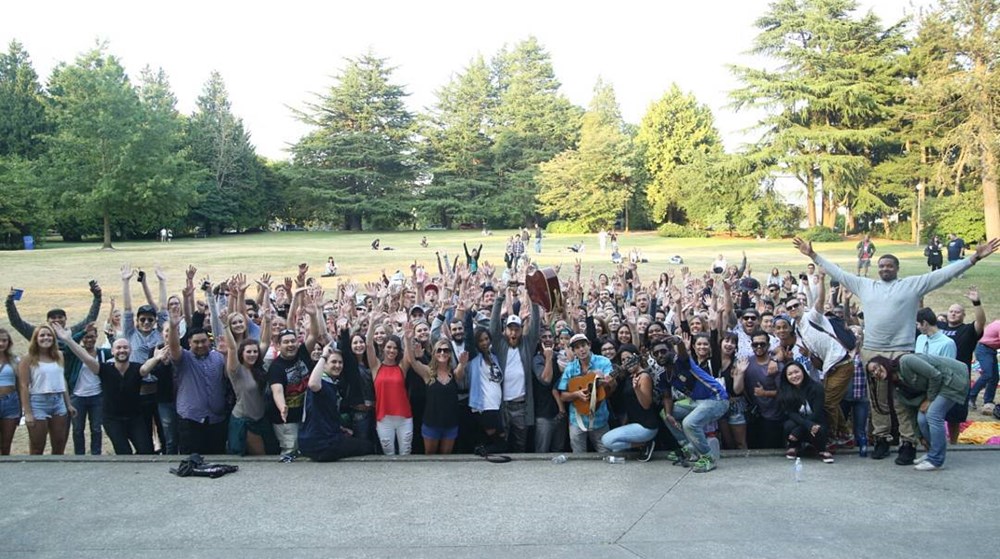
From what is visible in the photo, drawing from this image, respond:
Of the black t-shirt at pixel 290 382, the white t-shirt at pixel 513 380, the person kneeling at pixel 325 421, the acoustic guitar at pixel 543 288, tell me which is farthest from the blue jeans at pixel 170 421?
the acoustic guitar at pixel 543 288

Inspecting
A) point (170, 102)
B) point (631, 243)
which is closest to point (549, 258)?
point (631, 243)

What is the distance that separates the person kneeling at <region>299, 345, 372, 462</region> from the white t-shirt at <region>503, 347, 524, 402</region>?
58.1 inches

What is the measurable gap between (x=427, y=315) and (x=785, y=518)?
5.15m

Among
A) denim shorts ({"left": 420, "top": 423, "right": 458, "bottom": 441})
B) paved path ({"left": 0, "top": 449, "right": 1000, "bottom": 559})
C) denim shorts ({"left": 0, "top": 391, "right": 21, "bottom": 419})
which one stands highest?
denim shorts ({"left": 0, "top": 391, "right": 21, "bottom": 419})

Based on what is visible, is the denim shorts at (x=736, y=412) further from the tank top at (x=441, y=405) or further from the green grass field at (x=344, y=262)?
the green grass field at (x=344, y=262)

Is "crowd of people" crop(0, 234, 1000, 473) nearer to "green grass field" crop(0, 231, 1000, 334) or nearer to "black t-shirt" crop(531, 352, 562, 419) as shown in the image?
"black t-shirt" crop(531, 352, 562, 419)

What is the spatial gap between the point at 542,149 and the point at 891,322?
57.8m

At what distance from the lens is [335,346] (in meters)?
6.61

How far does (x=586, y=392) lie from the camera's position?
249 inches

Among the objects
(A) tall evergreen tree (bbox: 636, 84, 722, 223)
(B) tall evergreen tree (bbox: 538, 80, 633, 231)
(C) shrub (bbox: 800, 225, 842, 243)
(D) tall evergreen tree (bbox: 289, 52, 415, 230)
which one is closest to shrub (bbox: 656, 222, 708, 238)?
(A) tall evergreen tree (bbox: 636, 84, 722, 223)

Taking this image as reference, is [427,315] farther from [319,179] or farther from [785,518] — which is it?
[319,179]

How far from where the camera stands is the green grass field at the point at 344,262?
19656 millimetres

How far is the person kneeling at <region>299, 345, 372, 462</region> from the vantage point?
611cm

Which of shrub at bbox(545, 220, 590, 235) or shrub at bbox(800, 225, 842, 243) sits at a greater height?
shrub at bbox(545, 220, 590, 235)
